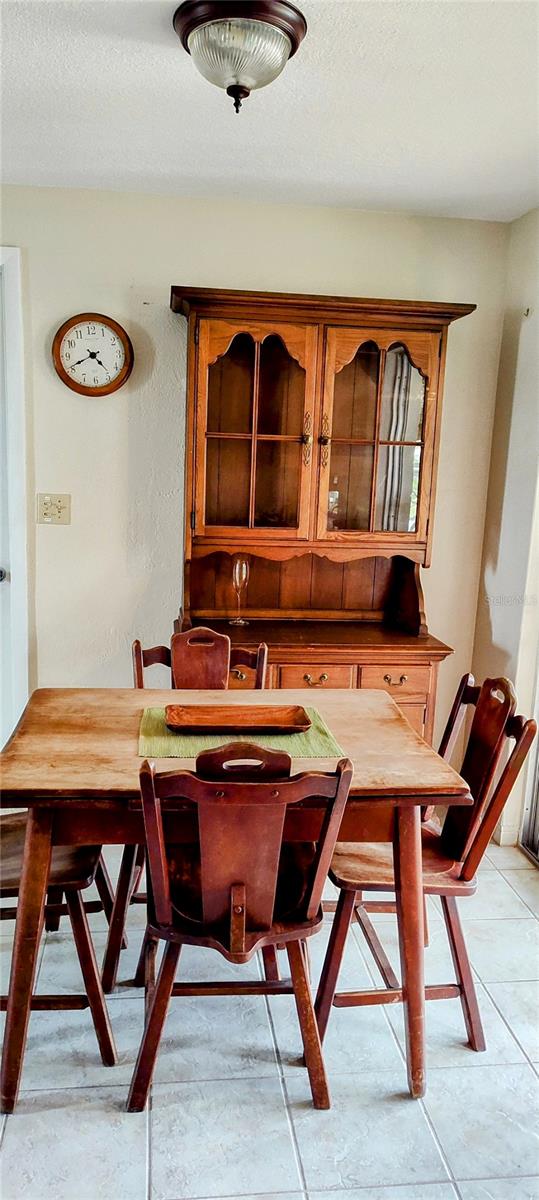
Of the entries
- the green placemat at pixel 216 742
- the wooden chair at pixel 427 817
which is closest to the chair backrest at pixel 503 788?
the wooden chair at pixel 427 817

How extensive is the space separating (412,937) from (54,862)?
2.78 ft

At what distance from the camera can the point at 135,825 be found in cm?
181

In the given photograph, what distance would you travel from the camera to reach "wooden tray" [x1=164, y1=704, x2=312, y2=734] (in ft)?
6.73

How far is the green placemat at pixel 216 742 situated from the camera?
1.93 metres

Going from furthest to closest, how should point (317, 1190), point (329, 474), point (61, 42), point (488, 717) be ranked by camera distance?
1. point (329, 474)
2. point (488, 717)
3. point (61, 42)
4. point (317, 1190)

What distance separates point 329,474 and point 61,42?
1.54 m

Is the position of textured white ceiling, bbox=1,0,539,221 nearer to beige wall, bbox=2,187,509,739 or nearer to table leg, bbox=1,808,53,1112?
beige wall, bbox=2,187,509,739

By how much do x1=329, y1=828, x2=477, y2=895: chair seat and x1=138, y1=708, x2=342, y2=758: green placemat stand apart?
23cm

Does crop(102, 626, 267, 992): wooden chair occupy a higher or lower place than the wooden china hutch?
lower

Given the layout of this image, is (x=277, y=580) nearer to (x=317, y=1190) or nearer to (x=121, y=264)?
(x=121, y=264)

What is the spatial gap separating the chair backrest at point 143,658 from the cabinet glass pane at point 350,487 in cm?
81

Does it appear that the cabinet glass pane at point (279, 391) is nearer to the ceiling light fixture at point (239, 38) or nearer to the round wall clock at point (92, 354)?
the round wall clock at point (92, 354)

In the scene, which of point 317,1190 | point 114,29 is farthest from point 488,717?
point 114,29

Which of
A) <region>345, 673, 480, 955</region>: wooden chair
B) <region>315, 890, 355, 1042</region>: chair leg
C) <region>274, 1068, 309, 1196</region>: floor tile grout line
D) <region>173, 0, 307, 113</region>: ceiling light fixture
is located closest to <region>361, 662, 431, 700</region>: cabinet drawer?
<region>345, 673, 480, 955</region>: wooden chair
